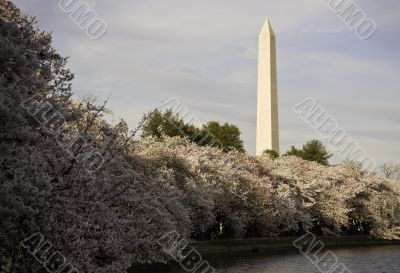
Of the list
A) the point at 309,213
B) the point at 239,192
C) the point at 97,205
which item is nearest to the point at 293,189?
the point at 309,213

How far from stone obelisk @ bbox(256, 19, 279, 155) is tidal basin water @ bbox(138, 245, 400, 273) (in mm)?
33048

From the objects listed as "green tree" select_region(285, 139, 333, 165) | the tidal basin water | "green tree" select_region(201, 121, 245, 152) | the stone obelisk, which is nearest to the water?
the tidal basin water

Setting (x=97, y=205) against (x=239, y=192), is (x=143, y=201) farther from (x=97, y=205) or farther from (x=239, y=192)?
(x=239, y=192)

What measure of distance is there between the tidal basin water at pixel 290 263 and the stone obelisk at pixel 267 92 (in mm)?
33048

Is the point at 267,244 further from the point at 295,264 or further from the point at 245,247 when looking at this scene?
the point at 295,264

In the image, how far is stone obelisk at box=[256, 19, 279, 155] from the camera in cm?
7981

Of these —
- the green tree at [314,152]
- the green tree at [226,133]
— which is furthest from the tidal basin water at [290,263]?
the green tree at [314,152]

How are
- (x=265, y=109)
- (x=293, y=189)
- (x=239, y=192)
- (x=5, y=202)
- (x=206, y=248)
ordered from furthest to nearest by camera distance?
(x=265, y=109) < (x=293, y=189) < (x=239, y=192) < (x=206, y=248) < (x=5, y=202)

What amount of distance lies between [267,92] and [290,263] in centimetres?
4146

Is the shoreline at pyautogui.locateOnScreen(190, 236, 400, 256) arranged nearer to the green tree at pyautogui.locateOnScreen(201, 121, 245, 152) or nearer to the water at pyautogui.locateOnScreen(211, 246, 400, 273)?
the water at pyautogui.locateOnScreen(211, 246, 400, 273)

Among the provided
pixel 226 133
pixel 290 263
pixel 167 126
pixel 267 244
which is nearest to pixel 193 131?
pixel 167 126

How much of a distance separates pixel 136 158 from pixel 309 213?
35.5 metres

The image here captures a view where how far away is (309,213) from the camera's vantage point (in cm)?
6438

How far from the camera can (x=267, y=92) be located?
80438mm
